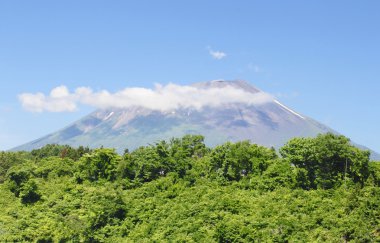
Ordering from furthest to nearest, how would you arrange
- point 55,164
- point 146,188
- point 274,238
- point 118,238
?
point 55,164
point 146,188
point 118,238
point 274,238

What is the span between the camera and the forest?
42.3 m

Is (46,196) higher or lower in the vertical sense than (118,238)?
higher

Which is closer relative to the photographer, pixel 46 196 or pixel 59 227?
pixel 59 227

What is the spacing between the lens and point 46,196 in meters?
59.3

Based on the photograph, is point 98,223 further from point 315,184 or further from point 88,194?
point 315,184

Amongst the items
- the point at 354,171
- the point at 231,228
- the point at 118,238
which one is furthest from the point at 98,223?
the point at 354,171

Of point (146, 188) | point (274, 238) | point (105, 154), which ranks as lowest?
point (274, 238)

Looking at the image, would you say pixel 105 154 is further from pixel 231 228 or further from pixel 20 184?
pixel 231 228

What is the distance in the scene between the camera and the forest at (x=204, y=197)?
139 feet

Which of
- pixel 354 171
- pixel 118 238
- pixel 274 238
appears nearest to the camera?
pixel 274 238

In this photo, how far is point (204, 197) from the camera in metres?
50.8

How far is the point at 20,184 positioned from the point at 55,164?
11717mm

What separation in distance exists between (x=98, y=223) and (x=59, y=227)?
13.2 ft

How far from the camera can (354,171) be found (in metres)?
52.9
